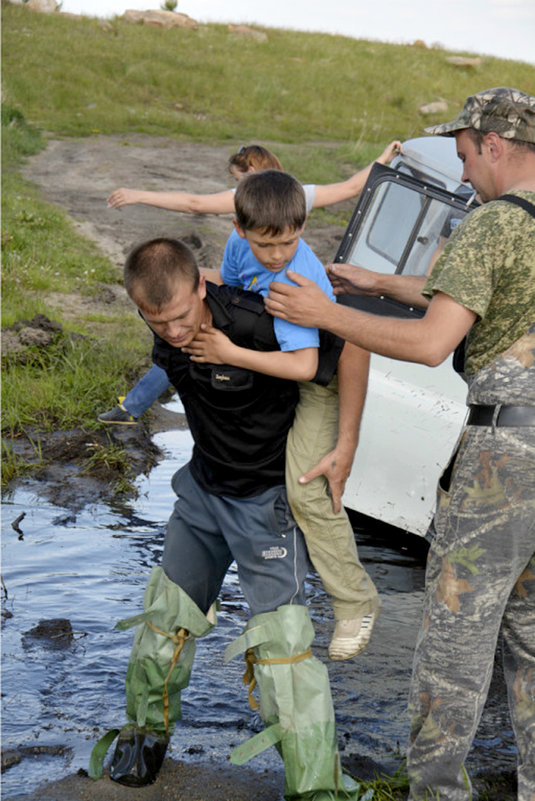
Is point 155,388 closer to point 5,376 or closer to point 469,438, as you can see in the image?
point 5,376

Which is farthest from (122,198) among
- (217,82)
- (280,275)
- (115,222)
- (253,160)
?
(217,82)

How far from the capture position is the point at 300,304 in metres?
2.70

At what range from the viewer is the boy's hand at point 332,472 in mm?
2883

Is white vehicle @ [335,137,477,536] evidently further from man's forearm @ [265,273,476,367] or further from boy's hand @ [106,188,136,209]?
man's forearm @ [265,273,476,367]

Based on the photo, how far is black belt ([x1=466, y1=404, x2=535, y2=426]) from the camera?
2643 mm

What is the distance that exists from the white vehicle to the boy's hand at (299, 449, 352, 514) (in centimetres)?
158

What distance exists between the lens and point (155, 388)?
6.16 metres

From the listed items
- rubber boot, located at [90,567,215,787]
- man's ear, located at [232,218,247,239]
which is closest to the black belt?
man's ear, located at [232,218,247,239]

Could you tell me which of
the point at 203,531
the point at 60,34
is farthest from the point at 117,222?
the point at 60,34

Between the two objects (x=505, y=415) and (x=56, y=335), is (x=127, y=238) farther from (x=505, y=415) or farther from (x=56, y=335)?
(x=505, y=415)

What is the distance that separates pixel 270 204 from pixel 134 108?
20.7 meters

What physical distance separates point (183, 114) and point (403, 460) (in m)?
19.4

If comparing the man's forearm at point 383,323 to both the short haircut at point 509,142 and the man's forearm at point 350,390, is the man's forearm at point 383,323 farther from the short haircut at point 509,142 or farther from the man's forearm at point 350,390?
the short haircut at point 509,142

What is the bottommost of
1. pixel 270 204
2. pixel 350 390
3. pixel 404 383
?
pixel 404 383
